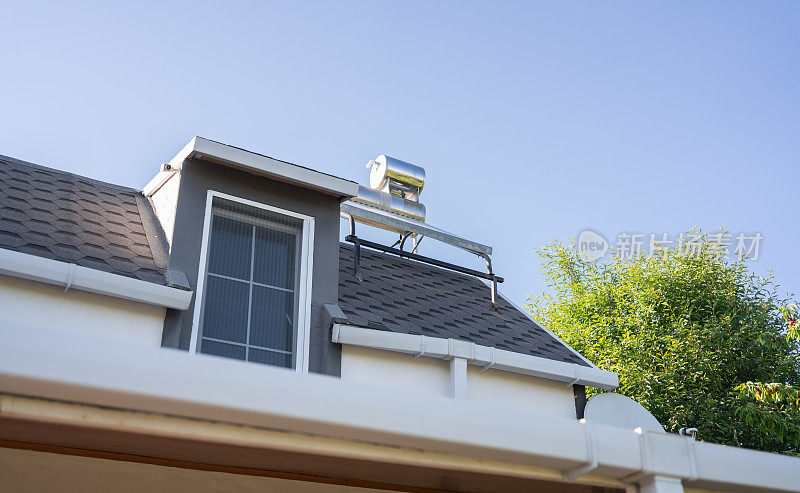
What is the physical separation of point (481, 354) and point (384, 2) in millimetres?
6766

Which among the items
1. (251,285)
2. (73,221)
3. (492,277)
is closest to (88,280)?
(73,221)

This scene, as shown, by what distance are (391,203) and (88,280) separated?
16.5ft

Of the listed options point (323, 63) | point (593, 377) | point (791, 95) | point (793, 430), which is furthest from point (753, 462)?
point (791, 95)

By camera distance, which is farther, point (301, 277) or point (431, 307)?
point (431, 307)

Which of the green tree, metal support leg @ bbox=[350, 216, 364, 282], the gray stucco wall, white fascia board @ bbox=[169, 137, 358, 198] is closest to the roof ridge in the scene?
white fascia board @ bbox=[169, 137, 358, 198]

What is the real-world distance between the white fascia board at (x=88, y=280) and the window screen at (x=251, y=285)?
0.40 meters

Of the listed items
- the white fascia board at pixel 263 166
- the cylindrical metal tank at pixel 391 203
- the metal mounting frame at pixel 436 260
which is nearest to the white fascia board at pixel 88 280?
the white fascia board at pixel 263 166

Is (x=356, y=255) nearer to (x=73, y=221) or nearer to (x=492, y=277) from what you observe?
(x=492, y=277)

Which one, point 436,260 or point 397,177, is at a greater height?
point 397,177

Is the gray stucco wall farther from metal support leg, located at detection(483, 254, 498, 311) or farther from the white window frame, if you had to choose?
metal support leg, located at detection(483, 254, 498, 311)

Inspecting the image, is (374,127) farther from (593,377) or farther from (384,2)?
(593,377)

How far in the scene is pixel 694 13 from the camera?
1483 centimetres

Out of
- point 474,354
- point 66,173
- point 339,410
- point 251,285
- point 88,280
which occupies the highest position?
point 66,173

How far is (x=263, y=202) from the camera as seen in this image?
6.13 meters
